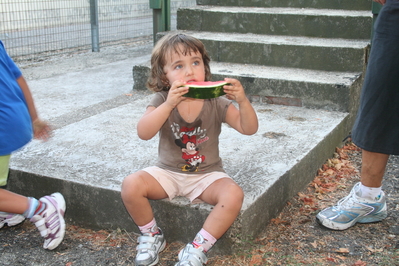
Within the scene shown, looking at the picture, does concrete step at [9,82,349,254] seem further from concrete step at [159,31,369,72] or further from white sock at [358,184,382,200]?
concrete step at [159,31,369,72]

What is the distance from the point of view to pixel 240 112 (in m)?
2.40

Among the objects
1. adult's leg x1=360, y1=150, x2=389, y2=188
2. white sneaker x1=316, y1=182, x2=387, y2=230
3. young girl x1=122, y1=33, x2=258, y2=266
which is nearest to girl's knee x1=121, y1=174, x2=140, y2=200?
young girl x1=122, y1=33, x2=258, y2=266

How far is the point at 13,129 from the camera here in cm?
232

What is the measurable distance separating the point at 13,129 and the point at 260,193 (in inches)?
55.0

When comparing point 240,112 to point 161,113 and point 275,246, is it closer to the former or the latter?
point 161,113

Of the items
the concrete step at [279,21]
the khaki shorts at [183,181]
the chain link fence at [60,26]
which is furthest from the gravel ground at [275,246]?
the chain link fence at [60,26]

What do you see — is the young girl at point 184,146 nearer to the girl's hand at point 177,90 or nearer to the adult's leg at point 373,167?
the girl's hand at point 177,90

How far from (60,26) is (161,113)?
6684 millimetres

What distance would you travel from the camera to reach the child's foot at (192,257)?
2.17 metres

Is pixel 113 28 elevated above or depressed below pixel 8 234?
above

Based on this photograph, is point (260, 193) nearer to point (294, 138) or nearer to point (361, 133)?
point (361, 133)

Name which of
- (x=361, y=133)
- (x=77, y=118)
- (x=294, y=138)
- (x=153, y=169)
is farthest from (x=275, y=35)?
(x=153, y=169)

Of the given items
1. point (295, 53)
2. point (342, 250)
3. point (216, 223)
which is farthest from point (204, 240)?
point (295, 53)

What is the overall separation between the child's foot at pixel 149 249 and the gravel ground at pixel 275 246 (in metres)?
0.09
